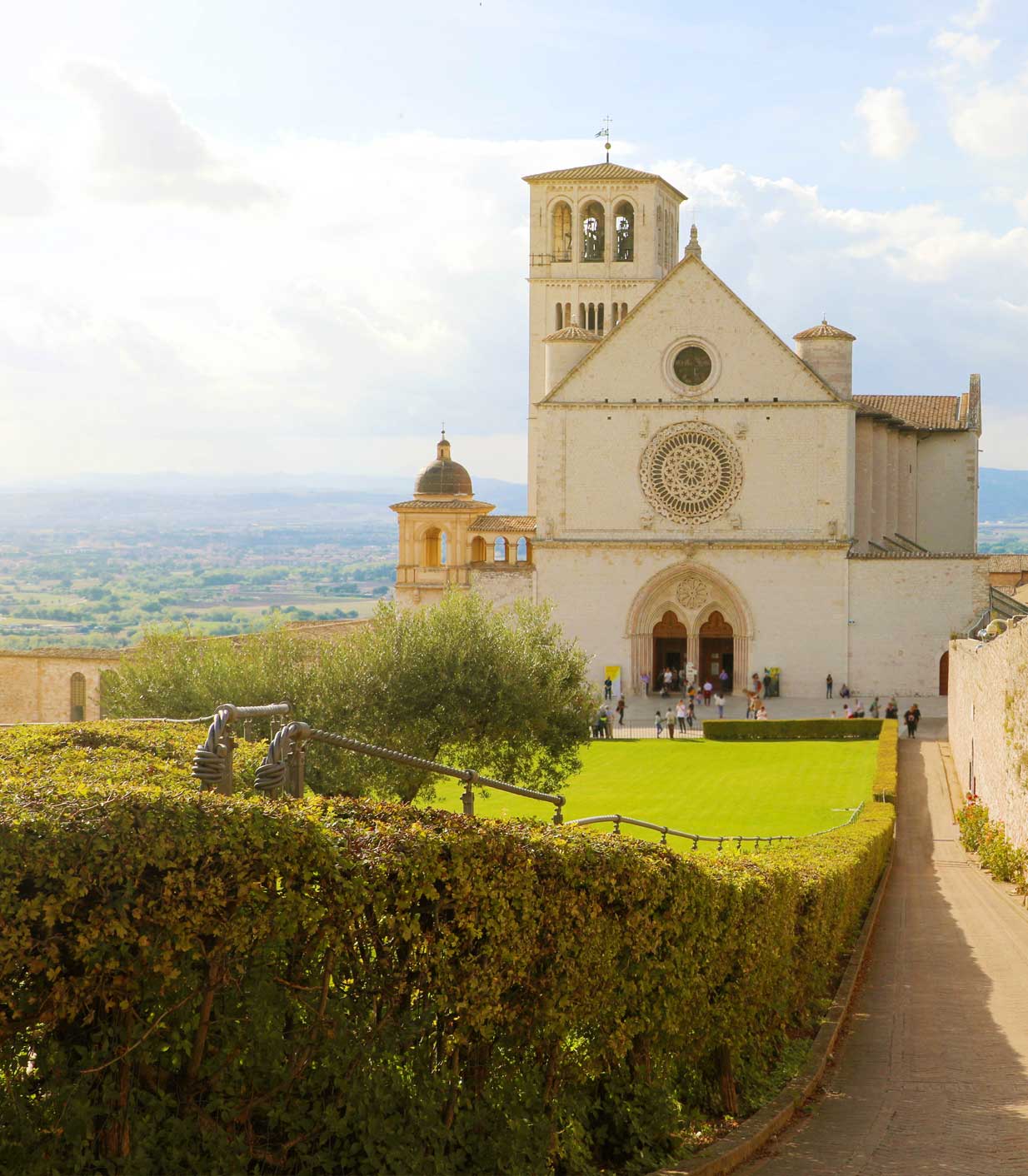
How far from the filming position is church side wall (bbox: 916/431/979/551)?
200 feet

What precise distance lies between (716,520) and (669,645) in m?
4.83

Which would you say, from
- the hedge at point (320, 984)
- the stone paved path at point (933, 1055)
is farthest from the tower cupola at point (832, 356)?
the hedge at point (320, 984)

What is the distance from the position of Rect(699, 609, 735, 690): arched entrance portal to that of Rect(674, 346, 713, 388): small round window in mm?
8014

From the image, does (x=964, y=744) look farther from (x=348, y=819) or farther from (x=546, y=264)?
(x=546, y=264)

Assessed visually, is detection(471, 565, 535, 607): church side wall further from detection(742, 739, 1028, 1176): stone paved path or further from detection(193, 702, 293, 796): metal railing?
detection(193, 702, 293, 796): metal railing

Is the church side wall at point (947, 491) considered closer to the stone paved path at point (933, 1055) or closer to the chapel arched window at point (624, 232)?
the chapel arched window at point (624, 232)

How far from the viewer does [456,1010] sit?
7059mm

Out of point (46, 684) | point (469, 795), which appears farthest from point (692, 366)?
point (469, 795)

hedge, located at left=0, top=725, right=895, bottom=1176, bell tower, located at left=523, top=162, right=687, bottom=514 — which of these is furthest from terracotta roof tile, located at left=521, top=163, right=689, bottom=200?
hedge, located at left=0, top=725, right=895, bottom=1176

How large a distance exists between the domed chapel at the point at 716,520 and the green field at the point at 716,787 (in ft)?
27.4

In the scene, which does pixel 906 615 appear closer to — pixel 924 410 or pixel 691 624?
pixel 691 624

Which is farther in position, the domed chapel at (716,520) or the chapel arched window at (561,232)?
the chapel arched window at (561,232)

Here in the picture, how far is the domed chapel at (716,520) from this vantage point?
2007 inches

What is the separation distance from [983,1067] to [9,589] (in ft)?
572
